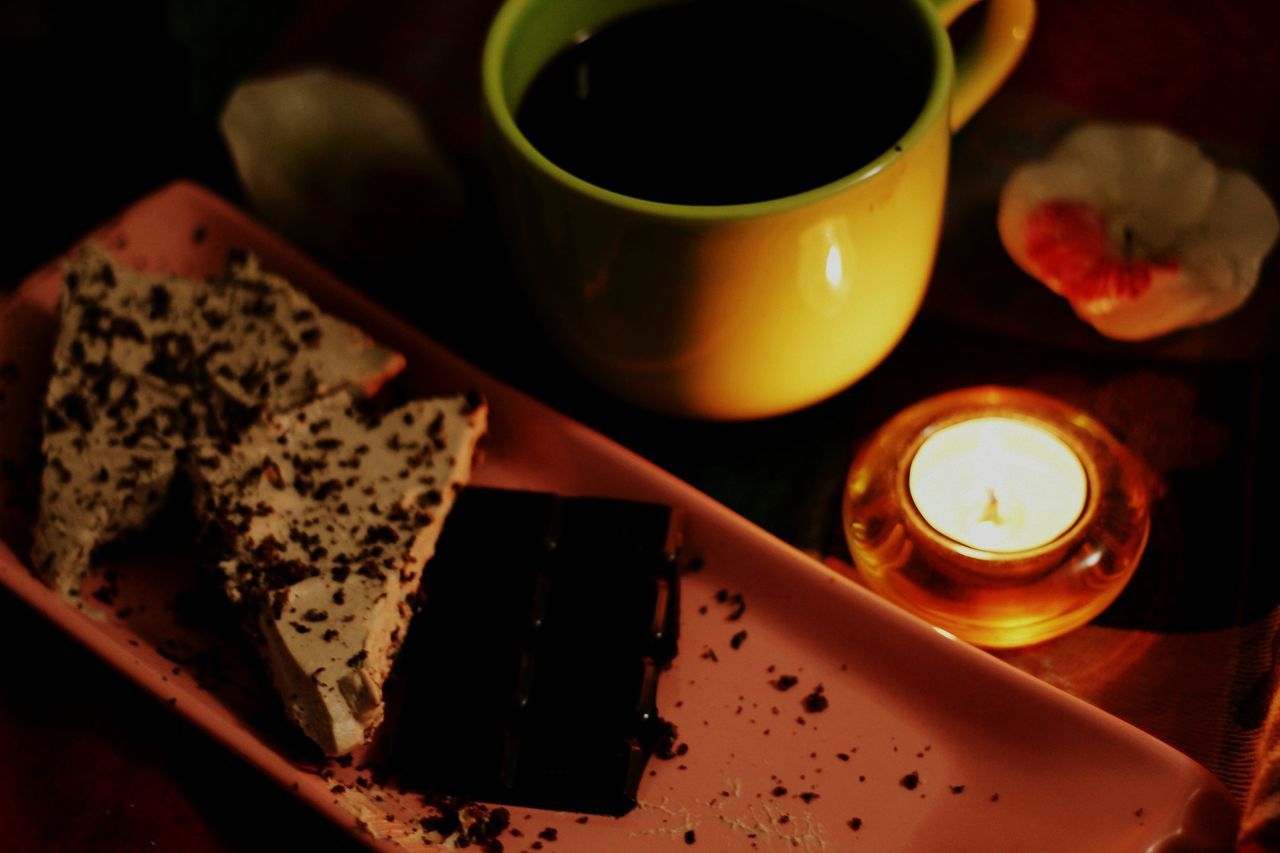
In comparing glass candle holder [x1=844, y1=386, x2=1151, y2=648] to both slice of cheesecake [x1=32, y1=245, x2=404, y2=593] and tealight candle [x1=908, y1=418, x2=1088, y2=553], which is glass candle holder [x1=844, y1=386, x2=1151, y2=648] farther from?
slice of cheesecake [x1=32, y1=245, x2=404, y2=593]

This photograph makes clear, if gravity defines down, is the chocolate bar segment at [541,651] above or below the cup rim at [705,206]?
below

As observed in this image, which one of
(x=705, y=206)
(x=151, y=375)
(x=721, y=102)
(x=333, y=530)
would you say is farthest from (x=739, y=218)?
(x=151, y=375)

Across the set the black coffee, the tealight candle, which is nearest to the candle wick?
the tealight candle

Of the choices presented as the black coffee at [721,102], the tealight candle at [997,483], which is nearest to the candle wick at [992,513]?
the tealight candle at [997,483]

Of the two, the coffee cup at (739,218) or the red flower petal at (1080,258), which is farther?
the red flower petal at (1080,258)

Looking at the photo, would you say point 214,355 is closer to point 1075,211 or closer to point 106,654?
point 106,654

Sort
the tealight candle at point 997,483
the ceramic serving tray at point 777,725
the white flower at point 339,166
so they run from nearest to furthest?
1. the ceramic serving tray at point 777,725
2. the tealight candle at point 997,483
3. the white flower at point 339,166

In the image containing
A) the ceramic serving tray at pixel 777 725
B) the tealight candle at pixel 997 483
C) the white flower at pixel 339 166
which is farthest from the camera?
the white flower at pixel 339 166

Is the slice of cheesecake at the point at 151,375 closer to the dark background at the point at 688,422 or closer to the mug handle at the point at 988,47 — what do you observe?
the dark background at the point at 688,422

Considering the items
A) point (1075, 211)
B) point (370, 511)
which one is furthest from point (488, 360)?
point (1075, 211)
